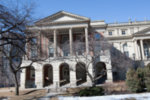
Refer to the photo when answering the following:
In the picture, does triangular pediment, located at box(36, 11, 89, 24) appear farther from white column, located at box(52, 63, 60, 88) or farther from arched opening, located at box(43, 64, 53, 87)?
arched opening, located at box(43, 64, 53, 87)

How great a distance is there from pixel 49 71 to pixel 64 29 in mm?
11331

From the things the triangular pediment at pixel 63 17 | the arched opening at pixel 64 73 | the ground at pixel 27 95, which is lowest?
the ground at pixel 27 95

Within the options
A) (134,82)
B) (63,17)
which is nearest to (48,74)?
(63,17)

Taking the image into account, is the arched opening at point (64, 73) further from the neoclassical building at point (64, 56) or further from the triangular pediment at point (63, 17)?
the triangular pediment at point (63, 17)

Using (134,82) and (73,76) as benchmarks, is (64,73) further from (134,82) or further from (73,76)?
(134,82)

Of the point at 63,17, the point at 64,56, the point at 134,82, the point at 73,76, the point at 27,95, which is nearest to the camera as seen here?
the point at 134,82

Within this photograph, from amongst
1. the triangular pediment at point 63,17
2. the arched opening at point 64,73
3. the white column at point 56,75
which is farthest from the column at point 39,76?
the triangular pediment at point 63,17

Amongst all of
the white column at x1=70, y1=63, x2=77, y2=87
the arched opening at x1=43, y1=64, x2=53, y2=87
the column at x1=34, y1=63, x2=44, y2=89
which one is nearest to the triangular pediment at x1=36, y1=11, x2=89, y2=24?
the arched opening at x1=43, y1=64, x2=53, y2=87

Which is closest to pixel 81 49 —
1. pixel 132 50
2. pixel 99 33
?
pixel 99 33

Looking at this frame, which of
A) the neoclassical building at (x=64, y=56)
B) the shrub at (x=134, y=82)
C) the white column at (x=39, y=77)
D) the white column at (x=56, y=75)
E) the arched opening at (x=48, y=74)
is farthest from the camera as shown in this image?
the arched opening at (x=48, y=74)

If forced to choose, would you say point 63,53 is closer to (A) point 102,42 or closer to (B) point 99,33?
(B) point 99,33

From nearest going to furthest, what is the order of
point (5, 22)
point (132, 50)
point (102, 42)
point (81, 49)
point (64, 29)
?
point (5, 22), point (102, 42), point (81, 49), point (64, 29), point (132, 50)

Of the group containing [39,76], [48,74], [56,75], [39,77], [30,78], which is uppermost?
[56,75]

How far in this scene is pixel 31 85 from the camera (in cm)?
3797
